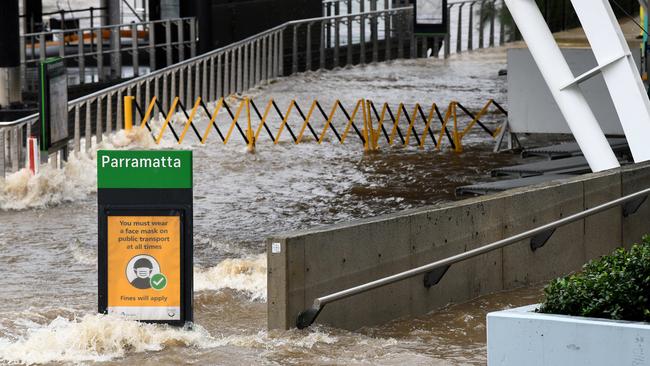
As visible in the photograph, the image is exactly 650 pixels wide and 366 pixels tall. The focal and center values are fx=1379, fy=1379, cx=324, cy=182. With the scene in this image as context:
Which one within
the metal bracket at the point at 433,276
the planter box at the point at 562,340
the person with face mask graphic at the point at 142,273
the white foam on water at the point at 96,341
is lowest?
the white foam on water at the point at 96,341

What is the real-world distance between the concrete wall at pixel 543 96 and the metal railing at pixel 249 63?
6951 mm

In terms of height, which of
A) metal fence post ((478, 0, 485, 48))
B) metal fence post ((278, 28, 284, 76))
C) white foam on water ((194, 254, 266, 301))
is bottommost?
white foam on water ((194, 254, 266, 301))

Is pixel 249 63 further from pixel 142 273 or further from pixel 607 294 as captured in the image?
pixel 607 294

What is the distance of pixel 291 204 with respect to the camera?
19.8 meters

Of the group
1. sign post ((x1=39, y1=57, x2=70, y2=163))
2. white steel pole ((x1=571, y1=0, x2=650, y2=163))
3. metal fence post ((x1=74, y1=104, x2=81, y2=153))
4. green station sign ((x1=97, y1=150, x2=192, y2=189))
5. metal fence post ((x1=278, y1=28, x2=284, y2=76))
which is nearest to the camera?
green station sign ((x1=97, y1=150, x2=192, y2=189))

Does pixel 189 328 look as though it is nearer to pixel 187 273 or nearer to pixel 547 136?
pixel 187 273

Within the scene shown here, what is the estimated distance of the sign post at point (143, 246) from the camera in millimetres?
10719

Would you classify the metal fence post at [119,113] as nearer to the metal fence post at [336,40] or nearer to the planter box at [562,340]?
the metal fence post at [336,40]

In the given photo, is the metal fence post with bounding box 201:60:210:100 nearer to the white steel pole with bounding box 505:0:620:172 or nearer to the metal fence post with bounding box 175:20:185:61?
the metal fence post with bounding box 175:20:185:61

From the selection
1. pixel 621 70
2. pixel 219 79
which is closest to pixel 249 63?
pixel 219 79

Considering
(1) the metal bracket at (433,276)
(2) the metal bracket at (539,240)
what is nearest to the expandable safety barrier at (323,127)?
(2) the metal bracket at (539,240)

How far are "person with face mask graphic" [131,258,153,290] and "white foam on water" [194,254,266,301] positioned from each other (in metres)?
2.21

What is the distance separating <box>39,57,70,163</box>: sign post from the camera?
780 inches

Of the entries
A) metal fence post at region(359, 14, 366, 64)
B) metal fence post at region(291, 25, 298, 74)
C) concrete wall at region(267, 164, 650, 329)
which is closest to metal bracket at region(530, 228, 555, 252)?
concrete wall at region(267, 164, 650, 329)
